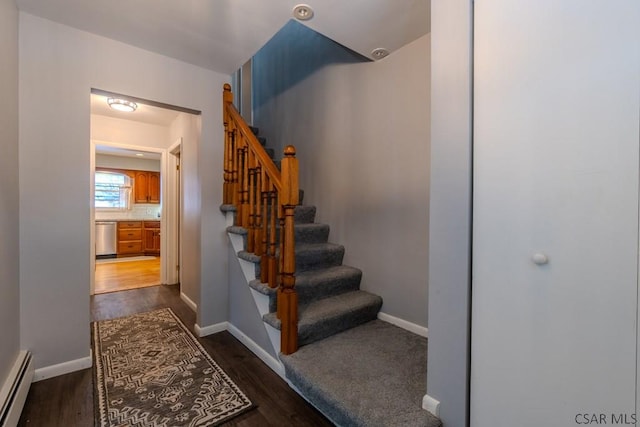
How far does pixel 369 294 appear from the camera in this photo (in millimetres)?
2365

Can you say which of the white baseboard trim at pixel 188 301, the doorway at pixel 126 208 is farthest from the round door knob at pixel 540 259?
the doorway at pixel 126 208

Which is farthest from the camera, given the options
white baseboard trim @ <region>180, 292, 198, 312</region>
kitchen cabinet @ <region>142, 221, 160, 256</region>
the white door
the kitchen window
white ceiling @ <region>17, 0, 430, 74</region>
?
kitchen cabinet @ <region>142, 221, 160, 256</region>

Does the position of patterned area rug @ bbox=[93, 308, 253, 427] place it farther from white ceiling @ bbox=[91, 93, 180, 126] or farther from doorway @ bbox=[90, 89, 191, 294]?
white ceiling @ bbox=[91, 93, 180, 126]

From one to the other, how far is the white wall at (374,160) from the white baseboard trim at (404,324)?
4cm

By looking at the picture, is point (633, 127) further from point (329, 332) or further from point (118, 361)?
point (118, 361)

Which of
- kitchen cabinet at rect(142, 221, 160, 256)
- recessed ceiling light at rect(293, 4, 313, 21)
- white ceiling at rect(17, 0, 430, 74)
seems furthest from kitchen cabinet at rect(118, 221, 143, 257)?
recessed ceiling light at rect(293, 4, 313, 21)

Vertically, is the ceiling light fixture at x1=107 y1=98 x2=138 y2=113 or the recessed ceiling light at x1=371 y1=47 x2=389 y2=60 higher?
the recessed ceiling light at x1=371 y1=47 x2=389 y2=60

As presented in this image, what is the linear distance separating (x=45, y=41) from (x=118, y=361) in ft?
7.52

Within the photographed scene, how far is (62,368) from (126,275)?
337 cm

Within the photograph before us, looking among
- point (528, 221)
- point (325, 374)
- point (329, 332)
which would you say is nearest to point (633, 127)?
point (528, 221)

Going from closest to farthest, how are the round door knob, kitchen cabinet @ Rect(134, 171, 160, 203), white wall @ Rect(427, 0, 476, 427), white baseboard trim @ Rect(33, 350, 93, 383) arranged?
the round door knob → white wall @ Rect(427, 0, 476, 427) → white baseboard trim @ Rect(33, 350, 93, 383) → kitchen cabinet @ Rect(134, 171, 160, 203)

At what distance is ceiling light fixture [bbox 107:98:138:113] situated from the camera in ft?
10.4

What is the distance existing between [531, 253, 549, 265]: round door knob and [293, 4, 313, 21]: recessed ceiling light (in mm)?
1797

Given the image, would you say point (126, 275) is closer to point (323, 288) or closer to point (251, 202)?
point (251, 202)
